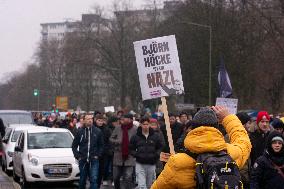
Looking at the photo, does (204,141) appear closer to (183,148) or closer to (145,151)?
(183,148)

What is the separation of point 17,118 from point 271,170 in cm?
2237

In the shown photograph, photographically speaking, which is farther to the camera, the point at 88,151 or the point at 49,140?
the point at 49,140

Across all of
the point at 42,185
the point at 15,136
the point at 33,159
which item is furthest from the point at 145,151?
the point at 15,136

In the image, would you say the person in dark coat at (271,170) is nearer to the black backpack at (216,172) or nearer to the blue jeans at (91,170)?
the black backpack at (216,172)

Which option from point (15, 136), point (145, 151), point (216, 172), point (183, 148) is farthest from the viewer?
point (15, 136)

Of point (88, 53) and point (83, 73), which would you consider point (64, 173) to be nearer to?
point (88, 53)

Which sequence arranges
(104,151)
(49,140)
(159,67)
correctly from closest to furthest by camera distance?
(159,67), (104,151), (49,140)

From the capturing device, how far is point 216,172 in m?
4.18

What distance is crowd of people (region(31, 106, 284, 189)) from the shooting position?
14.3ft

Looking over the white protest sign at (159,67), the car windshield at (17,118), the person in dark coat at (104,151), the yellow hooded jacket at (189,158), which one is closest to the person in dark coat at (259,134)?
the white protest sign at (159,67)

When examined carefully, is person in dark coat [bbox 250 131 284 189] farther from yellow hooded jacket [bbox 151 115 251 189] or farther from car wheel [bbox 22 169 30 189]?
car wheel [bbox 22 169 30 189]

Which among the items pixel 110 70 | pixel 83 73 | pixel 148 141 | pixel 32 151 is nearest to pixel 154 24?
pixel 110 70

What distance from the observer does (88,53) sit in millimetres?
69125

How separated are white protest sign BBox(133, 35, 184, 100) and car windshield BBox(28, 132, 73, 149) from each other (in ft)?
25.8
